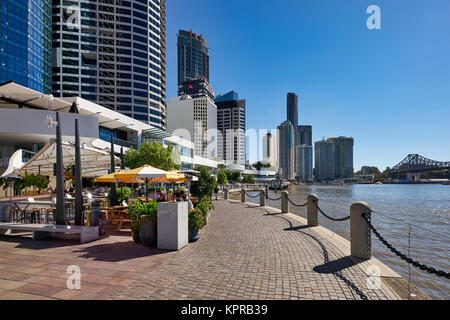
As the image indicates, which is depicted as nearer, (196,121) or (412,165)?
(196,121)

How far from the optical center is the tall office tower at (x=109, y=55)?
7256 cm

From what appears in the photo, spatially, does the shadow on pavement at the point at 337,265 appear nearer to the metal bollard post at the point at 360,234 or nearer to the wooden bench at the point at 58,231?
the metal bollard post at the point at 360,234

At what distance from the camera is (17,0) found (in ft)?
177

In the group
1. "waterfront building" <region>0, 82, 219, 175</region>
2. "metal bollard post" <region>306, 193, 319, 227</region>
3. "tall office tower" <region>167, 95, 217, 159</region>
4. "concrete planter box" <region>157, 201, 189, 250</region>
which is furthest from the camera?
"tall office tower" <region>167, 95, 217, 159</region>

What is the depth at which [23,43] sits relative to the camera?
54500 millimetres

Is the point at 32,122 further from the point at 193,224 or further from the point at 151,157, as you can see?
the point at 193,224

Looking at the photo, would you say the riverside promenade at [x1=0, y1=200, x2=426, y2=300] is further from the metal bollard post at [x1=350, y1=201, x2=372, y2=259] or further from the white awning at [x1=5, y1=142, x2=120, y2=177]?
the white awning at [x1=5, y1=142, x2=120, y2=177]

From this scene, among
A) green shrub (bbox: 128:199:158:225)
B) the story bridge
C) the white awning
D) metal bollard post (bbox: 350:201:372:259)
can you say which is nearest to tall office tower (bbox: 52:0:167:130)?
the white awning

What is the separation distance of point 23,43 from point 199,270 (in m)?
73.8

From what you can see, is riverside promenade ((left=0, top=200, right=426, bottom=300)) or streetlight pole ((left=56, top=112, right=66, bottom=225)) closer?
riverside promenade ((left=0, top=200, right=426, bottom=300))

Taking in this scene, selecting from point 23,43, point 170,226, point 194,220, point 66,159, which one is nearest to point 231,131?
point 23,43

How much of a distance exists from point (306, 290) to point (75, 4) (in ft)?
330

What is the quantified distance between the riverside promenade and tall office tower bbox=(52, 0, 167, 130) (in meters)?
76.6

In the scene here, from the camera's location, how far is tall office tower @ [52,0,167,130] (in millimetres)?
72562
